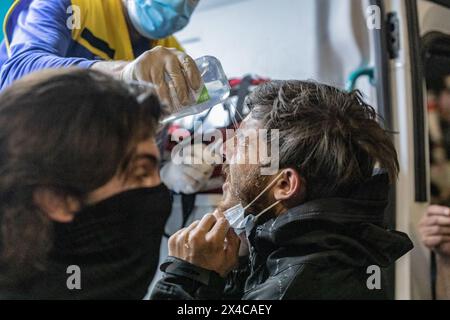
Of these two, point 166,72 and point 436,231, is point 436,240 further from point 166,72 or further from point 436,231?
point 166,72

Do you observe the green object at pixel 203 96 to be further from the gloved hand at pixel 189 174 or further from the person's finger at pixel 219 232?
the person's finger at pixel 219 232

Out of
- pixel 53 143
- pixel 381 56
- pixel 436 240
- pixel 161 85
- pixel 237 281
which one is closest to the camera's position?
pixel 53 143

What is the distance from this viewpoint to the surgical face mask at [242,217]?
889 mm

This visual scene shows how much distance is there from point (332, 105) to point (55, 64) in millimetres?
488

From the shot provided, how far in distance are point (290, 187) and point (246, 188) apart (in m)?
0.08

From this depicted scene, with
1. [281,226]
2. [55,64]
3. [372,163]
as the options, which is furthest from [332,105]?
[55,64]

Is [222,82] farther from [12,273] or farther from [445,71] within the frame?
[445,71]

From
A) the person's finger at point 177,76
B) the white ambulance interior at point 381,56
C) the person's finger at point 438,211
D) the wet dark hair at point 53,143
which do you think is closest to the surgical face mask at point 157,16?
the white ambulance interior at point 381,56

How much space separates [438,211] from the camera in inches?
47.1

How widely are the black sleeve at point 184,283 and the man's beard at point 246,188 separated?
16cm

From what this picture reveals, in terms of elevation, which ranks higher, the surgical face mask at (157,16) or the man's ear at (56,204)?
the surgical face mask at (157,16)

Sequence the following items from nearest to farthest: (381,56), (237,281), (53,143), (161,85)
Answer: (53,143)
(161,85)
(237,281)
(381,56)

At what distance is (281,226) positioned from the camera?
850mm

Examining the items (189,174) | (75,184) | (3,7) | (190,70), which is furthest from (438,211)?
(3,7)
